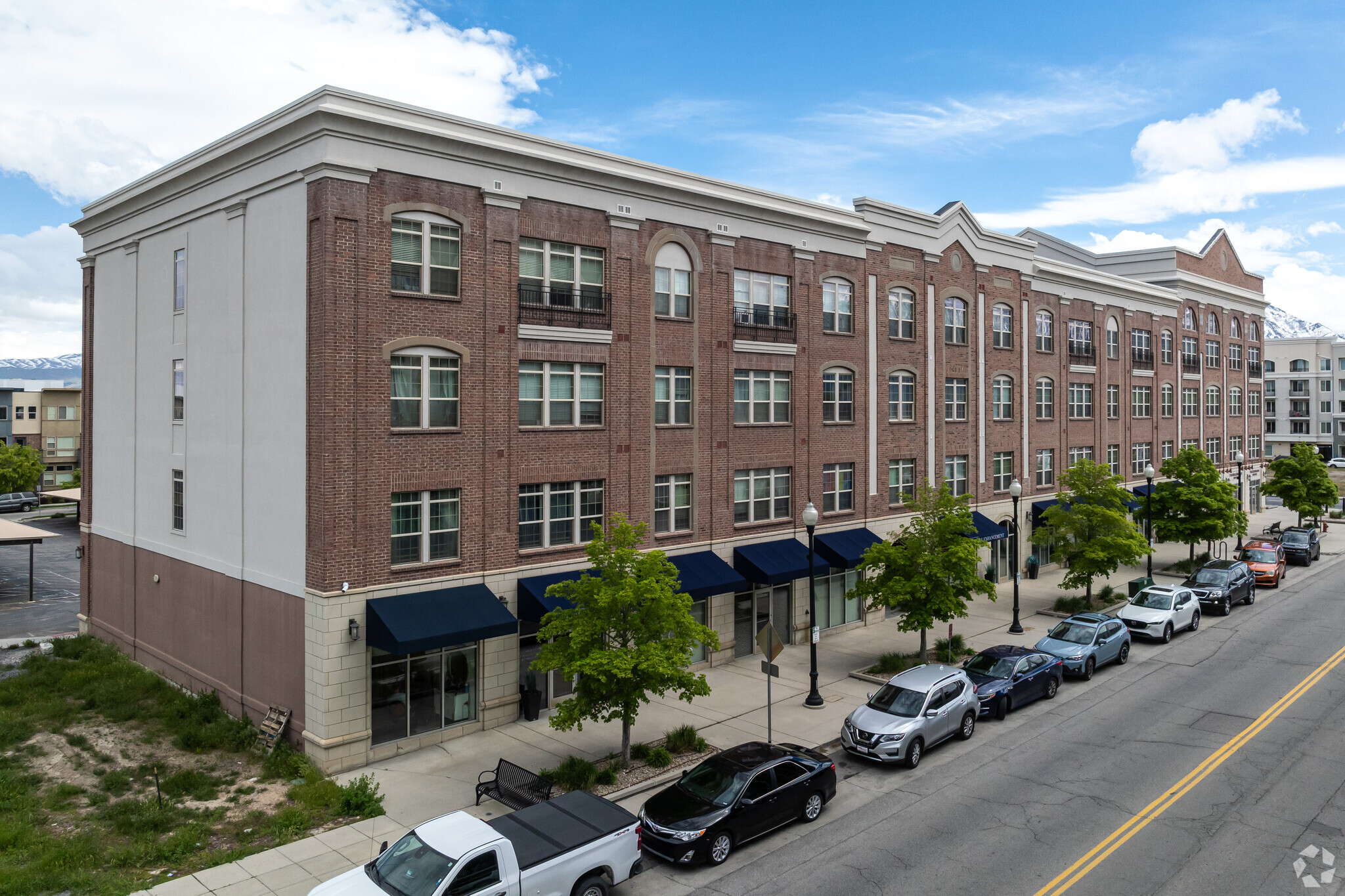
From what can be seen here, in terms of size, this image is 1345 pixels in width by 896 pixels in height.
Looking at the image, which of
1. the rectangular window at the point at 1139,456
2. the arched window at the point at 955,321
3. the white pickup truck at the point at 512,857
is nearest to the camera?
the white pickup truck at the point at 512,857

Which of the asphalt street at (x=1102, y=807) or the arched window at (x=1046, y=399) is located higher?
the arched window at (x=1046, y=399)

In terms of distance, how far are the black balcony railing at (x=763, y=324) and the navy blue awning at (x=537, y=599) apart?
414 inches

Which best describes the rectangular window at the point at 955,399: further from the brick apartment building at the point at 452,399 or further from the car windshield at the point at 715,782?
the car windshield at the point at 715,782

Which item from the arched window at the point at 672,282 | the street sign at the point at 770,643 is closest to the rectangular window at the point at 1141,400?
the arched window at the point at 672,282

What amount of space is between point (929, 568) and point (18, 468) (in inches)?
3079

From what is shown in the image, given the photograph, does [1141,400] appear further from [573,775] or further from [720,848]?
[720,848]

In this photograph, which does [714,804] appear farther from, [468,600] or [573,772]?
[468,600]

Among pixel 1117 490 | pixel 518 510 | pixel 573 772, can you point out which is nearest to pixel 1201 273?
pixel 1117 490

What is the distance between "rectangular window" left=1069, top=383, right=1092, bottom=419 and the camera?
46.3 metres

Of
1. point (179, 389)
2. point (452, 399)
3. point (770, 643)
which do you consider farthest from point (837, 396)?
point (179, 389)

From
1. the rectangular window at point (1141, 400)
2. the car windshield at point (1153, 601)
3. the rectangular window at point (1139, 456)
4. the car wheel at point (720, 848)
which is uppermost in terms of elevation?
the rectangular window at point (1141, 400)

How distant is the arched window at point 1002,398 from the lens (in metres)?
40.5

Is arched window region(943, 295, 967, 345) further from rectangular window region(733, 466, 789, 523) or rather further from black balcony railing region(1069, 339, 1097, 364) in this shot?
rectangular window region(733, 466, 789, 523)

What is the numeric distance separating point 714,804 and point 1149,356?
4841 centimetres
